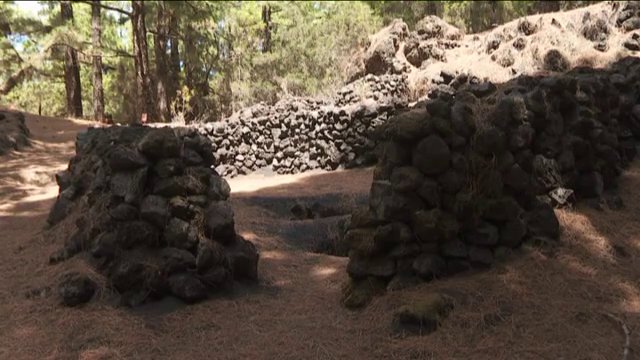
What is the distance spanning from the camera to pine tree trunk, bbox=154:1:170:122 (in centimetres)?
2045

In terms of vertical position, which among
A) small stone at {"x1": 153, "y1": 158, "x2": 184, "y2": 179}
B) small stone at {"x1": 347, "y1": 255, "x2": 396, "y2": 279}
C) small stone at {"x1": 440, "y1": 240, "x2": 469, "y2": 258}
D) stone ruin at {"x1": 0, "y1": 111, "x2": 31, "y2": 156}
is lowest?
small stone at {"x1": 347, "y1": 255, "x2": 396, "y2": 279}

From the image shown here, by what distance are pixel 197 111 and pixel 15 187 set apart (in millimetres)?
12585

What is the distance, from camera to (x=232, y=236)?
5777 mm

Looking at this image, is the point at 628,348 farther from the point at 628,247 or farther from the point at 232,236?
the point at 232,236

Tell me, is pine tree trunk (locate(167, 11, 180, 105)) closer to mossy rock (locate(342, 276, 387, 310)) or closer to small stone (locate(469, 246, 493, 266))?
mossy rock (locate(342, 276, 387, 310))

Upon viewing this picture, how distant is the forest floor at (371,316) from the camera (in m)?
3.93

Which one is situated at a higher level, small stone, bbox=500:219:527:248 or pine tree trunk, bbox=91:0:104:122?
pine tree trunk, bbox=91:0:104:122

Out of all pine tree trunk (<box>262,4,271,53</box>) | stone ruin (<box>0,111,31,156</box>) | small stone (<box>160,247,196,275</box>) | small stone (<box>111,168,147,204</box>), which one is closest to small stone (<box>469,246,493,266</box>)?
small stone (<box>160,247,196,275</box>)

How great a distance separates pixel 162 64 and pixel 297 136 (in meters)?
10.6

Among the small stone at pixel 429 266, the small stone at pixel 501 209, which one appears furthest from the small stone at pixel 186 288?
the small stone at pixel 501 209

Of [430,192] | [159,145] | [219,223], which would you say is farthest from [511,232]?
[159,145]

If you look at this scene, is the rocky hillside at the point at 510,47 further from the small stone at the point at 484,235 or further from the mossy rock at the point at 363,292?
the mossy rock at the point at 363,292

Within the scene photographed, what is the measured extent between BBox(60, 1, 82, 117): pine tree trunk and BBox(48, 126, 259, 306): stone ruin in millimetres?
17660

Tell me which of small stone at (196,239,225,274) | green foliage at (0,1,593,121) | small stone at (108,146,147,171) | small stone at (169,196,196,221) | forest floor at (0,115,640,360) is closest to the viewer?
forest floor at (0,115,640,360)
